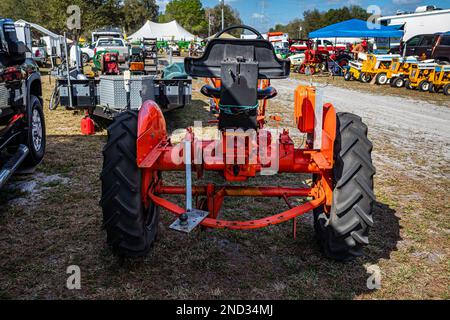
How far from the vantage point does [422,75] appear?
1572cm

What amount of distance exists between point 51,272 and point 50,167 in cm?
278

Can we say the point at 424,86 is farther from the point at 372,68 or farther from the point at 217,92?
the point at 217,92

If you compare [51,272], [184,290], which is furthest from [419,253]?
[51,272]

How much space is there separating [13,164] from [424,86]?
15.7m

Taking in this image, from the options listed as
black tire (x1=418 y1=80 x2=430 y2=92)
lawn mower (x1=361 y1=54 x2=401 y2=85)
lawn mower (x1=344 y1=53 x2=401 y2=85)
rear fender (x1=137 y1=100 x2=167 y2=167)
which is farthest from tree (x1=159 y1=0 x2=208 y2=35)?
rear fender (x1=137 y1=100 x2=167 y2=167)

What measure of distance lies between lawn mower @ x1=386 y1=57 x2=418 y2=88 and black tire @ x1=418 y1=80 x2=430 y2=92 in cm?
96

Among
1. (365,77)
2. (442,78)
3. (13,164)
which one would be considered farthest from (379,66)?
(13,164)

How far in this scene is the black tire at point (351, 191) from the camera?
2969 mm

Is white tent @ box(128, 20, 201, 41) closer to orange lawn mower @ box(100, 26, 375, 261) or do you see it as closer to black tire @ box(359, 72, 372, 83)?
black tire @ box(359, 72, 372, 83)

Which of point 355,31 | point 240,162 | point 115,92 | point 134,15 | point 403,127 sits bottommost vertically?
point 403,127

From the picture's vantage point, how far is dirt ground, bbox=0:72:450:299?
2971mm

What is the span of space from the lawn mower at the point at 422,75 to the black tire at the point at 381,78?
1.57 metres
